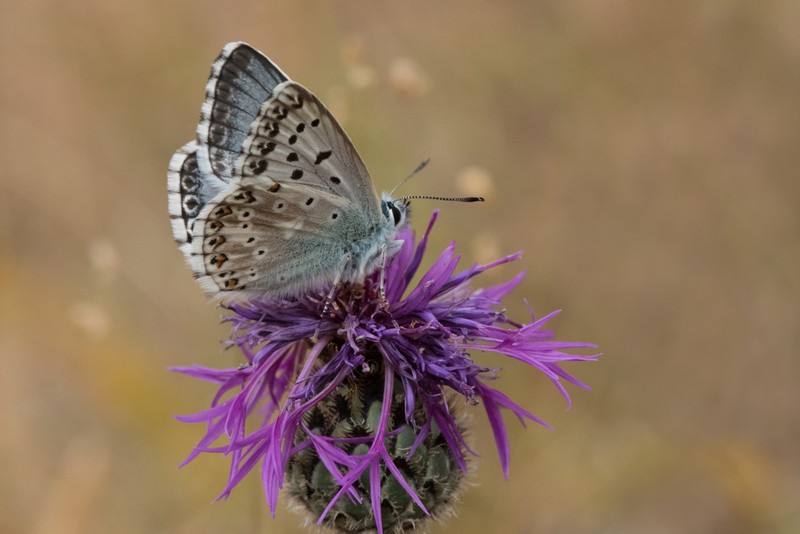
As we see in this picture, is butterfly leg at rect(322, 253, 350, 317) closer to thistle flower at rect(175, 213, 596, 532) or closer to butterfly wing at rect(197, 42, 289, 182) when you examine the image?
thistle flower at rect(175, 213, 596, 532)

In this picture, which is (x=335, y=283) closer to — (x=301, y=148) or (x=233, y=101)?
(x=301, y=148)

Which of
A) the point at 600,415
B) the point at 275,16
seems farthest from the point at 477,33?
the point at 600,415

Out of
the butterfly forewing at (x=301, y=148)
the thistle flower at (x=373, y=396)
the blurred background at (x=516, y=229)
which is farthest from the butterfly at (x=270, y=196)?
the blurred background at (x=516, y=229)

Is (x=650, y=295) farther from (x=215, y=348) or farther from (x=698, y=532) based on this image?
(x=215, y=348)

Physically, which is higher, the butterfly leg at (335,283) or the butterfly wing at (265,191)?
the butterfly wing at (265,191)

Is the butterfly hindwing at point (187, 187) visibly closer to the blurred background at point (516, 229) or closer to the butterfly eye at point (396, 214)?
the butterfly eye at point (396, 214)

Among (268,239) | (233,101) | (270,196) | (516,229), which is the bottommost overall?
(516,229)

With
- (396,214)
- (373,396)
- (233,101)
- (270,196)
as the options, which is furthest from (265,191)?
(373,396)
